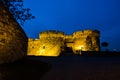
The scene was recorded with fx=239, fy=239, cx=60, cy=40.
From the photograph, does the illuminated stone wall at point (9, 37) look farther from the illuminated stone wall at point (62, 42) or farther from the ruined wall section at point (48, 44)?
the illuminated stone wall at point (62, 42)

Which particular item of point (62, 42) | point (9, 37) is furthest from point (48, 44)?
point (9, 37)

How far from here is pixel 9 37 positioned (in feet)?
28.9

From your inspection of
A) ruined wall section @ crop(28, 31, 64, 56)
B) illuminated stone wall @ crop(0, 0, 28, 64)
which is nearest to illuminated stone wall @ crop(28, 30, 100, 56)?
ruined wall section @ crop(28, 31, 64, 56)

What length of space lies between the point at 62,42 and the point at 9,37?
30.1 metres

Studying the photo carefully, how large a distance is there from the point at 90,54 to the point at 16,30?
13.6m

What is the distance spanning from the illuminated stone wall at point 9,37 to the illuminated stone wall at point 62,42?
28285 millimetres

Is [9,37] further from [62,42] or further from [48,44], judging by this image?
[48,44]

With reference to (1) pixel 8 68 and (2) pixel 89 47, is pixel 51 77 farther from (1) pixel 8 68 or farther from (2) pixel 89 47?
(2) pixel 89 47

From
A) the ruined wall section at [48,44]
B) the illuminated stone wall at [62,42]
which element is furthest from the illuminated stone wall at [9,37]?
the illuminated stone wall at [62,42]

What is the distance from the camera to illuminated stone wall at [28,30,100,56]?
38.6m

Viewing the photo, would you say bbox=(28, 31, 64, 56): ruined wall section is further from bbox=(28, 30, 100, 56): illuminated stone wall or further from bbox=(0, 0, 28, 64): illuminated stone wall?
bbox=(0, 0, 28, 64): illuminated stone wall

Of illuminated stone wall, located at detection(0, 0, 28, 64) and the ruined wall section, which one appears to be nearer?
illuminated stone wall, located at detection(0, 0, 28, 64)

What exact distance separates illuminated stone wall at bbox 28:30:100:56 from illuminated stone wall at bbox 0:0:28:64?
28.3 metres

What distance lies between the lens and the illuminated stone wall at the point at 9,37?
27.6 feet
